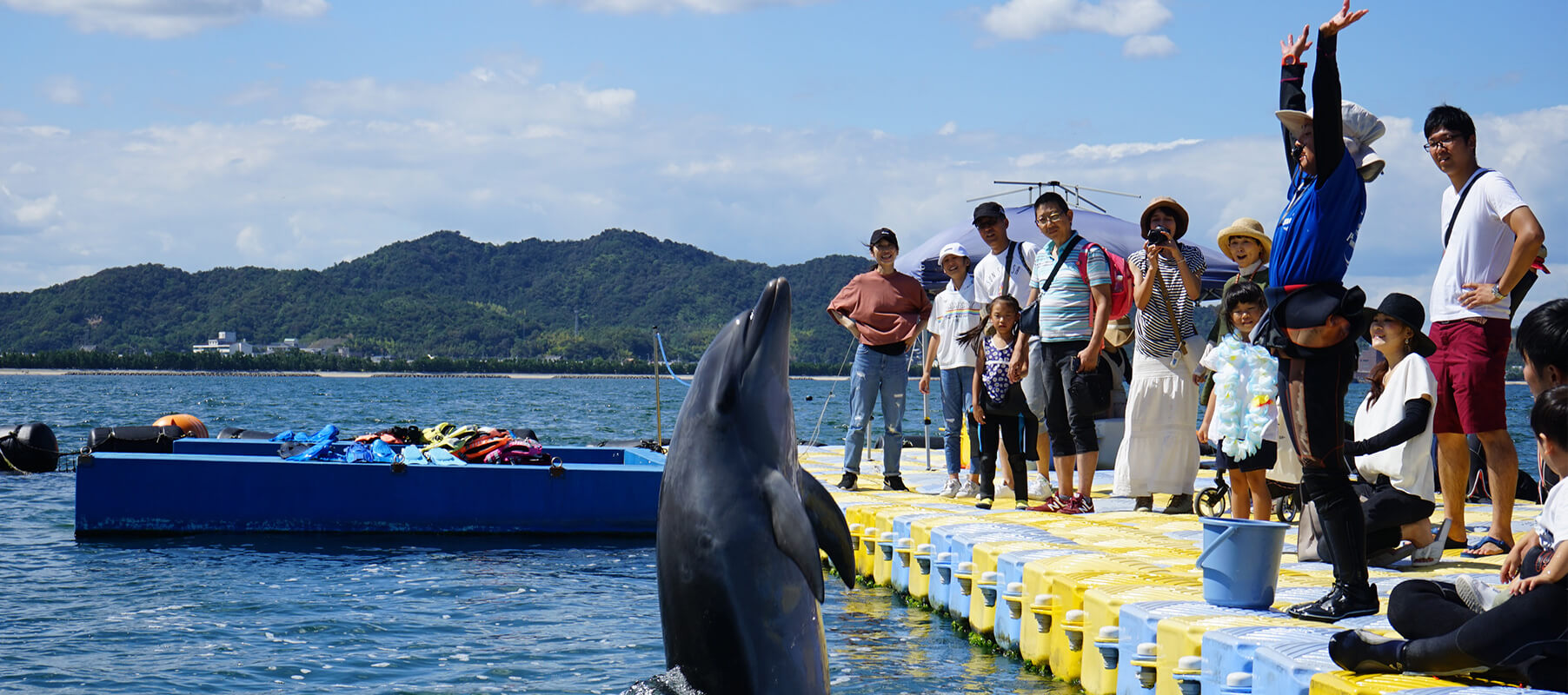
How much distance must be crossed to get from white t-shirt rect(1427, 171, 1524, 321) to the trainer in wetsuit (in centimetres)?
158

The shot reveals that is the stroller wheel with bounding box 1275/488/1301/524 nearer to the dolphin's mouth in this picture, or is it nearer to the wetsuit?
the wetsuit

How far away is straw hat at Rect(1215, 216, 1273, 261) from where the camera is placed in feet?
24.5

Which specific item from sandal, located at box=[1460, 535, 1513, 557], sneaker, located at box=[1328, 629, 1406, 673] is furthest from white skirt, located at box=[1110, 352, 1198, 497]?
sneaker, located at box=[1328, 629, 1406, 673]

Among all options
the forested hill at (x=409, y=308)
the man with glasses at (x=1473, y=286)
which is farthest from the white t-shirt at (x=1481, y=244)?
the forested hill at (x=409, y=308)

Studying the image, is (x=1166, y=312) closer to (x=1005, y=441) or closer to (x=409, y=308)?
(x=1005, y=441)

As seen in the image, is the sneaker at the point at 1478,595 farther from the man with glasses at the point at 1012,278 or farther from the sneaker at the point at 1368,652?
the man with glasses at the point at 1012,278

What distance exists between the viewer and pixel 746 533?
3285 millimetres

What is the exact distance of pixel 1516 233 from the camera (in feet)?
18.6

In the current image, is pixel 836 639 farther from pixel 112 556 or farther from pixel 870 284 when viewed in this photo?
pixel 112 556

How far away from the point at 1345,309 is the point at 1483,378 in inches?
74.5

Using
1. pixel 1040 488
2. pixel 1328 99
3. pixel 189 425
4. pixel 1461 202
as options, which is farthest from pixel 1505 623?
pixel 189 425

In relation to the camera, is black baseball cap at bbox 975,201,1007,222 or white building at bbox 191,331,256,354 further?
white building at bbox 191,331,256,354

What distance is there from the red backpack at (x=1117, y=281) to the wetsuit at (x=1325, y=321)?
11.1ft

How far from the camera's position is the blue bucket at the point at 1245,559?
486 centimetres
